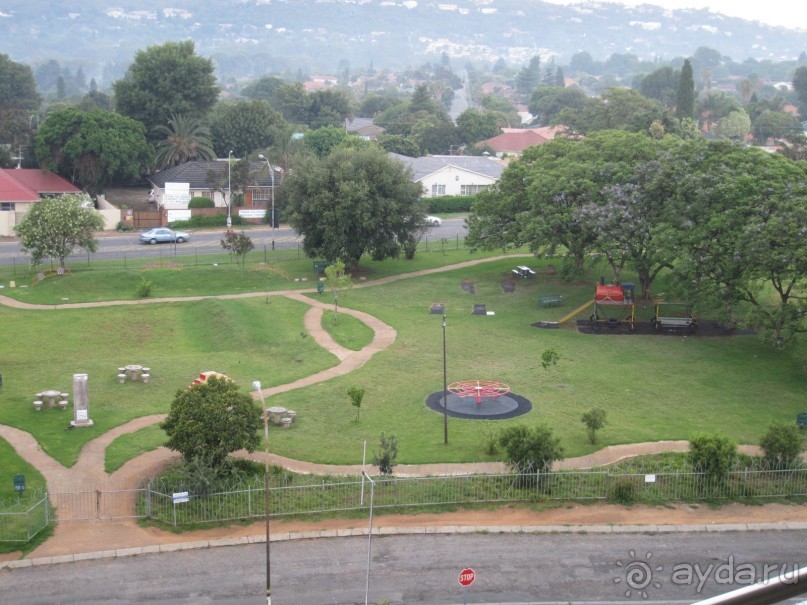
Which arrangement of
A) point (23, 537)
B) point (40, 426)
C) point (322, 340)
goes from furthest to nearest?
point (322, 340), point (40, 426), point (23, 537)

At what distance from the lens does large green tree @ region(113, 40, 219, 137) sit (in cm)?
10612

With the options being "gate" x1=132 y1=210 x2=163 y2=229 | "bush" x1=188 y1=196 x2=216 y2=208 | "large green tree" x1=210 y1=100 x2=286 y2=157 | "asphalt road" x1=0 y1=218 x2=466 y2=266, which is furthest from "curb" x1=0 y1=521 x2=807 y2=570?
"large green tree" x1=210 y1=100 x2=286 y2=157

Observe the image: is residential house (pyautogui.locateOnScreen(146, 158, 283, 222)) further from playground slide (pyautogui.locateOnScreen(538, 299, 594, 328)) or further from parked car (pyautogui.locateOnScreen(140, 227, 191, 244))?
playground slide (pyautogui.locateOnScreen(538, 299, 594, 328))

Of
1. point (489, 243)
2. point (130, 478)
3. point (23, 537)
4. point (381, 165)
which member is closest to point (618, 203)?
point (489, 243)

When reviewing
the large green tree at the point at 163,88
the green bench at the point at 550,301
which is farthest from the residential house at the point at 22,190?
the green bench at the point at 550,301

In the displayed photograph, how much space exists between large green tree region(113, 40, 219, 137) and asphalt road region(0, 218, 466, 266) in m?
24.9

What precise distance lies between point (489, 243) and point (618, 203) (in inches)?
419

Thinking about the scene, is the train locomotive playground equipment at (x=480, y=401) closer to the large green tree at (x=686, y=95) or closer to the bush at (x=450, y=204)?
the bush at (x=450, y=204)

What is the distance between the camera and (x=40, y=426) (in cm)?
3800

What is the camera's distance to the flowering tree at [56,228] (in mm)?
65250

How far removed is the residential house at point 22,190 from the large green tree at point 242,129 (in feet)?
78.0

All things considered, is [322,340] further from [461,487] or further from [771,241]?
[771,241]

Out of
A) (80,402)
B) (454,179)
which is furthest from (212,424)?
(454,179)

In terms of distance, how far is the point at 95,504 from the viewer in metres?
31.2
